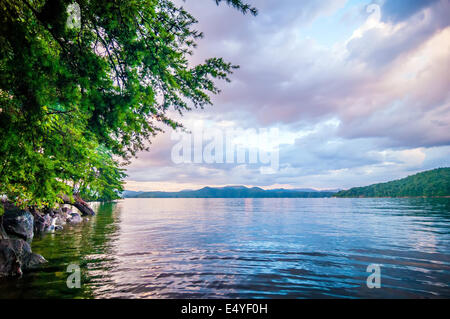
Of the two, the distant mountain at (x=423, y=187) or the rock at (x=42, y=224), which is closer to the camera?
the rock at (x=42, y=224)

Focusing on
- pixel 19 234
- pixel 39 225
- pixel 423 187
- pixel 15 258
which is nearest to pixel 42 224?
pixel 39 225

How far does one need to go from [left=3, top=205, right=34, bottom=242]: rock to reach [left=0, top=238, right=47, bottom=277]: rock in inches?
303

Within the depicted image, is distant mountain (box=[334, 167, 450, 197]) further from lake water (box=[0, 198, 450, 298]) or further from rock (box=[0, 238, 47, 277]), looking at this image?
rock (box=[0, 238, 47, 277])

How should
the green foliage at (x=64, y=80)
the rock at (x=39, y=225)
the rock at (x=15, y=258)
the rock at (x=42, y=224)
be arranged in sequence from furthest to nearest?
1. the rock at (x=42, y=224)
2. the rock at (x=39, y=225)
3. the rock at (x=15, y=258)
4. the green foliage at (x=64, y=80)

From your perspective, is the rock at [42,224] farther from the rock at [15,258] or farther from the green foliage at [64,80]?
the green foliage at [64,80]

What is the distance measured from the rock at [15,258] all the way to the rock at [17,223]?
7.71m

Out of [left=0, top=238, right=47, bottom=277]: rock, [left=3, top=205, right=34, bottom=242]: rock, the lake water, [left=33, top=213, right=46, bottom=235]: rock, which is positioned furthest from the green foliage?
[left=33, top=213, right=46, bottom=235]: rock

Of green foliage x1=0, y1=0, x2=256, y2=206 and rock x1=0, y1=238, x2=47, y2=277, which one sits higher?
green foliage x1=0, y1=0, x2=256, y2=206

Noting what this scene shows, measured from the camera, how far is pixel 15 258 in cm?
910

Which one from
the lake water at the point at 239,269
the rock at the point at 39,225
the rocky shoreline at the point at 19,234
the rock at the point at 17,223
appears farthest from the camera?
the rock at the point at 39,225

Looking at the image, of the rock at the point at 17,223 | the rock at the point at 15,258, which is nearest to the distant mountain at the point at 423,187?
the rock at the point at 15,258

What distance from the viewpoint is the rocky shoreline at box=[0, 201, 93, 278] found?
8961mm

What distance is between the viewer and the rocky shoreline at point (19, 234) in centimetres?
896
